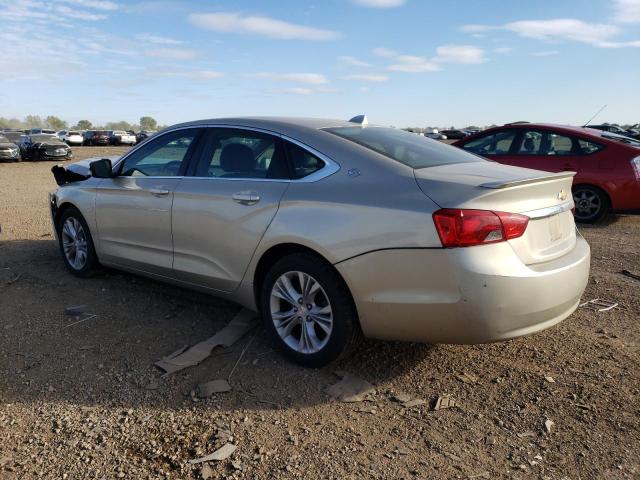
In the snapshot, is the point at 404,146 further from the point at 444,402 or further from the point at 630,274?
the point at 630,274

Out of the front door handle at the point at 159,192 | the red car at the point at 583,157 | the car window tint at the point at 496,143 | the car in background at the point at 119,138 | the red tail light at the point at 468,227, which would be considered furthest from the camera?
the car in background at the point at 119,138

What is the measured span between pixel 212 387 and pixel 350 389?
0.85 meters

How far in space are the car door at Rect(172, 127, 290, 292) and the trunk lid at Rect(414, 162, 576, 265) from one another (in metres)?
1.07

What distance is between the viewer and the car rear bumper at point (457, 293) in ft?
9.88

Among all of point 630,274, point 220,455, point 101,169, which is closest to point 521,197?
point 220,455

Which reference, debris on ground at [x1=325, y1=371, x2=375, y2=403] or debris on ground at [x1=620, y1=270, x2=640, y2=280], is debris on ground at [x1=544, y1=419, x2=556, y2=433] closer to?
debris on ground at [x1=325, y1=371, x2=375, y2=403]

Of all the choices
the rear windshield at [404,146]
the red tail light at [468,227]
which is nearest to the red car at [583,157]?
the rear windshield at [404,146]

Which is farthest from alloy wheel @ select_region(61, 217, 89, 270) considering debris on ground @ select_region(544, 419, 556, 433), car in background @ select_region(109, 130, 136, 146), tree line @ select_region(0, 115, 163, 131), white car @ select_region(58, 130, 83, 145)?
tree line @ select_region(0, 115, 163, 131)

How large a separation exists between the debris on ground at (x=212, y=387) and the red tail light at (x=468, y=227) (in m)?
1.60

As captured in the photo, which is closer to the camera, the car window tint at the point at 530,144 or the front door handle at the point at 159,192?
the front door handle at the point at 159,192

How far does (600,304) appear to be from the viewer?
4.88 metres

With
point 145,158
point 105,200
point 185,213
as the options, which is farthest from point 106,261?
point 185,213

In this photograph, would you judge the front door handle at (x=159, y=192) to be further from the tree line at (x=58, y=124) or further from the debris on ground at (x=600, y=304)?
the tree line at (x=58, y=124)

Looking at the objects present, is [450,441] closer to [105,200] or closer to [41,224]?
[105,200]
